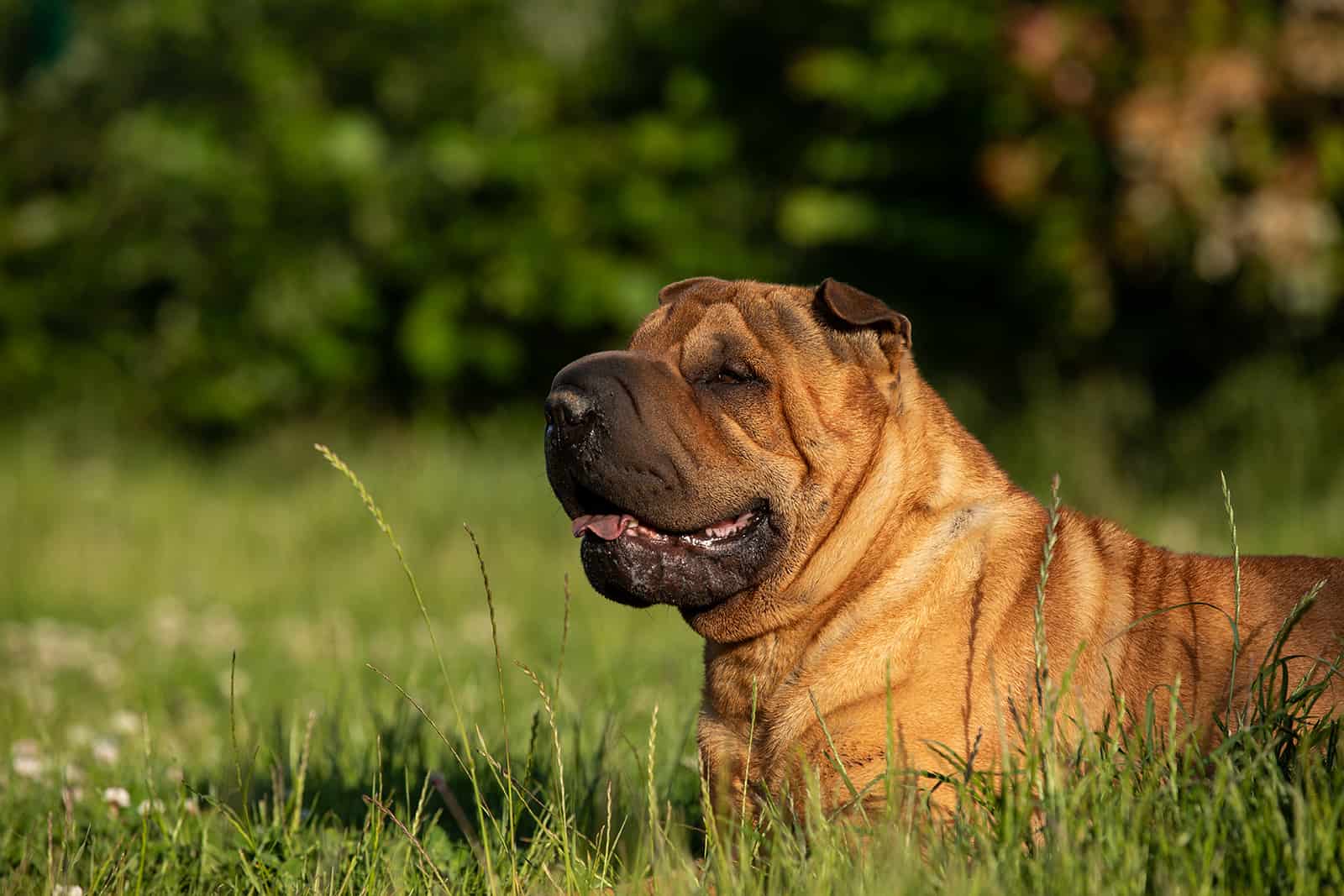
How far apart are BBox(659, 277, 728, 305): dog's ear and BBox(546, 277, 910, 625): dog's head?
1.02 feet

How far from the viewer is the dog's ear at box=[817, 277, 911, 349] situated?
3.53 m

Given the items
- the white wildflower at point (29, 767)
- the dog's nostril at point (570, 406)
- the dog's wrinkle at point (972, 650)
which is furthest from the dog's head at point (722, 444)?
the white wildflower at point (29, 767)

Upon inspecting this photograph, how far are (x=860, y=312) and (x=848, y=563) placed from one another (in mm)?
643

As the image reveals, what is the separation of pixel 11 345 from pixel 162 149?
3021mm

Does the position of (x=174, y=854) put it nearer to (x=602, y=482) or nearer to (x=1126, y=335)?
(x=602, y=482)

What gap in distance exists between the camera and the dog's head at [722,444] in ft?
11.2

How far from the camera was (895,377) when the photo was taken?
3680mm

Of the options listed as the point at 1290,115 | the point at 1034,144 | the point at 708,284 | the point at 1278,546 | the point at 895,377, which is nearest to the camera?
the point at 895,377

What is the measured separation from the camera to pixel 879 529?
347 centimetres

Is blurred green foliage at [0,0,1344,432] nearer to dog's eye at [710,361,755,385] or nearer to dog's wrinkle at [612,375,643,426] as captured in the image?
dog's eye at [710,361,755,385]

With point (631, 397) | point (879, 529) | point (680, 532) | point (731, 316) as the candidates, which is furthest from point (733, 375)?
point (879, 529)

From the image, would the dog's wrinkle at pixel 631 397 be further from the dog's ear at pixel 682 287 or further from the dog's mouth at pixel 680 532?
the dog's ear at pixel 682 287

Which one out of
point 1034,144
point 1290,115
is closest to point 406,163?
point 1034,144


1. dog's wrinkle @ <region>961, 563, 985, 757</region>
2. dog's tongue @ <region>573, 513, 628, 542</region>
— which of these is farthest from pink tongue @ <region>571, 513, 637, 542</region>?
dog's wrinkle @ <region>961, 563, 985, 757</region>
